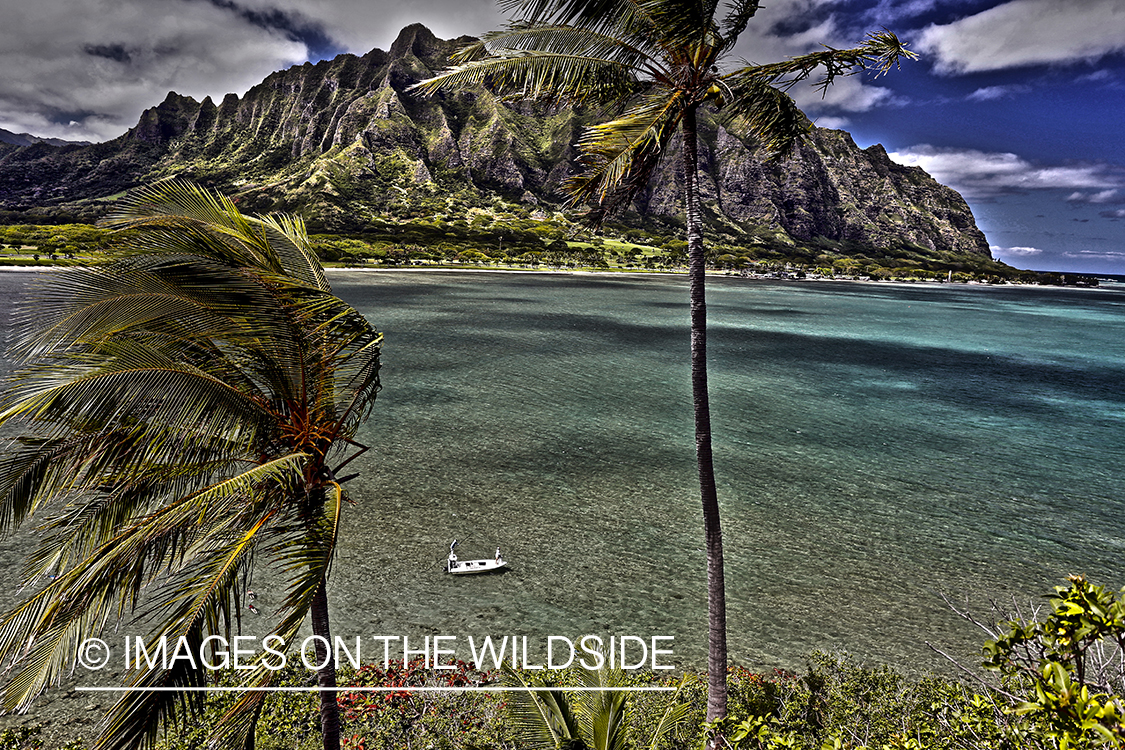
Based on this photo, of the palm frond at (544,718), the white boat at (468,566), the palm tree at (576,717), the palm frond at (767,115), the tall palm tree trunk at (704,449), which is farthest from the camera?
the white boat at (468,566)

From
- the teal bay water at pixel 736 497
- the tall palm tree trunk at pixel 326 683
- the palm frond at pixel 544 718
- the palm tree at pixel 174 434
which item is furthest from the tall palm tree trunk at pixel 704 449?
the tall palm tree trunk at pixel 326 683

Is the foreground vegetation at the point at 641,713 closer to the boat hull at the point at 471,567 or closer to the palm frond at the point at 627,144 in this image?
the boat hull at the point at 471,567

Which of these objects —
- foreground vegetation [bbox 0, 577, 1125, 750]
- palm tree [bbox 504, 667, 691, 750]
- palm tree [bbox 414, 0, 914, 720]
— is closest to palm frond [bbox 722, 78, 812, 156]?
palm tree [bbox 414, 0, 914, 720]

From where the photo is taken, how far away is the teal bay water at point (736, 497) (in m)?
16.5

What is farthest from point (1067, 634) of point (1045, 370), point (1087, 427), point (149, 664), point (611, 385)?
point (1045, 370)

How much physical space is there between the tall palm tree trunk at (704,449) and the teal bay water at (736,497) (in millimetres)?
5573

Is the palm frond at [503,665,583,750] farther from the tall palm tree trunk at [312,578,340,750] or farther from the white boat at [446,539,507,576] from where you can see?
the white boat at [446,539,507,576]

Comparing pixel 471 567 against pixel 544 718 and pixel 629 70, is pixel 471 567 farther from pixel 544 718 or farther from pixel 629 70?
pixel 629 70

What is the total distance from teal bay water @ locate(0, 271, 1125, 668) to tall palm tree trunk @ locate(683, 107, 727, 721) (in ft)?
18.3

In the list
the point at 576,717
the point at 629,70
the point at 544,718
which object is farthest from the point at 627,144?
the point at 576,717

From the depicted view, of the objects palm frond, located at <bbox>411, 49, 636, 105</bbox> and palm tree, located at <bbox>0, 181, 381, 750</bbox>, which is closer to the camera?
palm tree, located at <bbox>0, 181, 381, 750</bbox>

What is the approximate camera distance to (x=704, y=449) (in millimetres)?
9664

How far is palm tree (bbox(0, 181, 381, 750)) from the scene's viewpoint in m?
5.53

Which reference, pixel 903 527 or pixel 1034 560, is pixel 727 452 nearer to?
pixel 903 527
